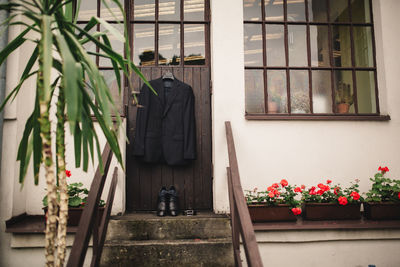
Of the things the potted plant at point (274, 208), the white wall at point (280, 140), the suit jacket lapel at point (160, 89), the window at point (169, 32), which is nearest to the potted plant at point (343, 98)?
the white wall at point (280, 140)

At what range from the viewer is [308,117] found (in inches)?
124

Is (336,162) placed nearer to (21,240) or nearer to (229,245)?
(229,245)

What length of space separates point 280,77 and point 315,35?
657 millimetres

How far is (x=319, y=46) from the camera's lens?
341 centimetres

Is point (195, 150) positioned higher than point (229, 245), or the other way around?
point (195, 150)

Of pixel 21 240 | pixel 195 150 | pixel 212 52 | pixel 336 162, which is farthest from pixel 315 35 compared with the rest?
pixel 21 240

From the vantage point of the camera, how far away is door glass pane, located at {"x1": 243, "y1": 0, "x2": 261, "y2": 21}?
134 inches

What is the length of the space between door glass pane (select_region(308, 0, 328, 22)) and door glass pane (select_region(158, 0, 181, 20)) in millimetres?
1531

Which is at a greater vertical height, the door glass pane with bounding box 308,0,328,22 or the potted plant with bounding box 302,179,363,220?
the door glass pane with bounding box 308,0,328,22

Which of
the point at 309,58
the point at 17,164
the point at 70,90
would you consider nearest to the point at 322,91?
the point at 309,58

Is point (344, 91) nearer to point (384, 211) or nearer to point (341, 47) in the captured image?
point (341, 47)

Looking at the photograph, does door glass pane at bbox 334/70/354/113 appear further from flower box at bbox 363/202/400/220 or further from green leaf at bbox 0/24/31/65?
green leaf at bbox 0/24/31/65

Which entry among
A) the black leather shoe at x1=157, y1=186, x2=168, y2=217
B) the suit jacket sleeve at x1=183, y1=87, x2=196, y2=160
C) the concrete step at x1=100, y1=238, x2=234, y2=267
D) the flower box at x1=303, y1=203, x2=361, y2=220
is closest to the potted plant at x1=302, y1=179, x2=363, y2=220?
the flower box at x1=303, y1=203, x2=361, y2=220

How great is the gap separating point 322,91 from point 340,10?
1001 mm
